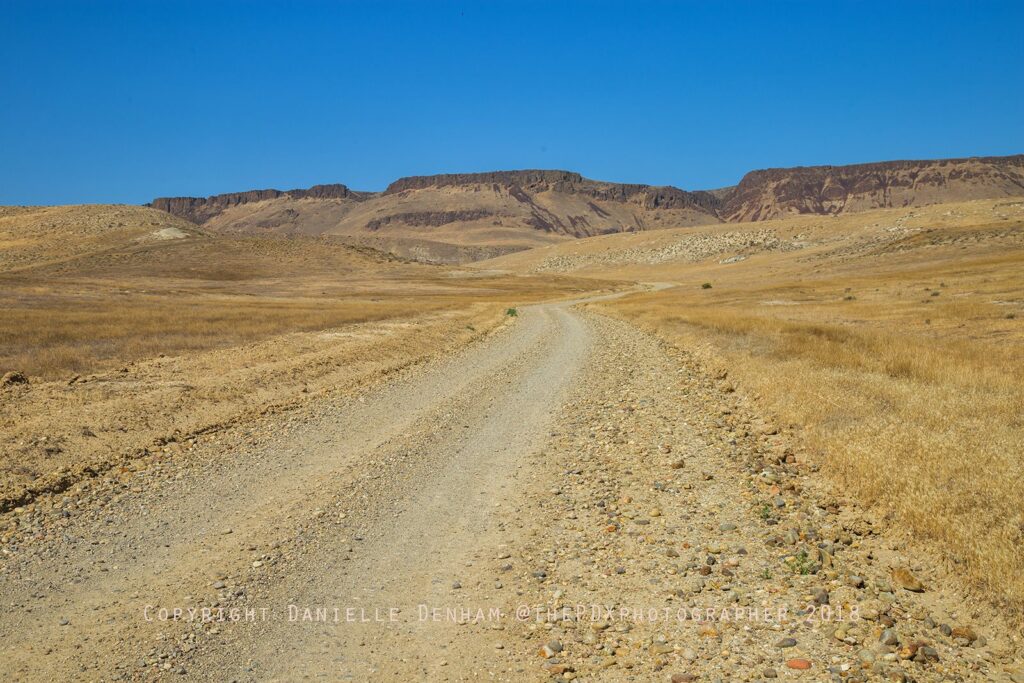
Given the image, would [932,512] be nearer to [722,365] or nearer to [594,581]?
[594,581]

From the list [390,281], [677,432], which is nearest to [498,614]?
[677,432]

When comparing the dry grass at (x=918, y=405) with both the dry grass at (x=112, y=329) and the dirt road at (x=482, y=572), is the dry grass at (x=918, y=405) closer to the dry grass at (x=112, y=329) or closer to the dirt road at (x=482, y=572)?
the dirt road at (x=482, y=572)

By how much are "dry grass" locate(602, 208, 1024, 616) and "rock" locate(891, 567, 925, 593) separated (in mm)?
396

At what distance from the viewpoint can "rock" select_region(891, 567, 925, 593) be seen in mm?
5754

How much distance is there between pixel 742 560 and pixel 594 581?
1.61 meters

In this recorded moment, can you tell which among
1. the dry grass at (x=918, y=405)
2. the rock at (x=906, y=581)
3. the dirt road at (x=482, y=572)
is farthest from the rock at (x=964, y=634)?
the rock at (x=906, y=581)

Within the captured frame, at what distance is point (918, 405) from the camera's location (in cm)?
1062

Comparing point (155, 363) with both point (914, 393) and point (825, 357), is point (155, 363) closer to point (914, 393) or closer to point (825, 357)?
point (825, 357)

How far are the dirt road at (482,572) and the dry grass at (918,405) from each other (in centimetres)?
40

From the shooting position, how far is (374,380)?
1903 cm

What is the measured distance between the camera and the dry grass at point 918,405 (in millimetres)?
6410

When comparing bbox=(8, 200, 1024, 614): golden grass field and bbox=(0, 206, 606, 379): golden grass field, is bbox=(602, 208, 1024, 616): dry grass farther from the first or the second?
bbox=(0, 206, 606, 379): golden grass field

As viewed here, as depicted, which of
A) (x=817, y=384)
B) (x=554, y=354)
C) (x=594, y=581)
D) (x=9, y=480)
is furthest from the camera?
(x=554, y=354)

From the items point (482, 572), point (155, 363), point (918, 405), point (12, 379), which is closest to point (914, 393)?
point (918, 405)
